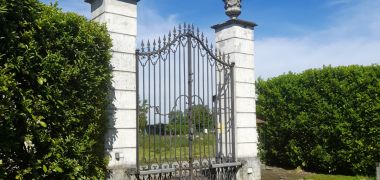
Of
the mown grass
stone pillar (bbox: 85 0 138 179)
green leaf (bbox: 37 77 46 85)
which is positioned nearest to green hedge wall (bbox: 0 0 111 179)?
green leaf (bbox: 37 77 46 85)

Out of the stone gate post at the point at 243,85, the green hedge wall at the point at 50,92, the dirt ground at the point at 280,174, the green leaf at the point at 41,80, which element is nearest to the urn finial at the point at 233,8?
the stone gate post at the point at 243,85

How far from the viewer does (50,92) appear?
185 inches

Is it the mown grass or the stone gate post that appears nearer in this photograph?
the mown grass

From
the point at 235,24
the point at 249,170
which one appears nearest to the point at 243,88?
the point at 235,24

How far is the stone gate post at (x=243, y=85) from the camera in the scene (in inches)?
305

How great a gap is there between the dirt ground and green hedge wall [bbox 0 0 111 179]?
591 centimetres

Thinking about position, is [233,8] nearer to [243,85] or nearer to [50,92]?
[243,85]

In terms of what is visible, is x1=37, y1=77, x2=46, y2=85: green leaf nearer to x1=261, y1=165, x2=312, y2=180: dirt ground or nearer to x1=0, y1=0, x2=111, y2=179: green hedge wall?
x1=0, y1=0, x2=111, y2=179: green hedge wall

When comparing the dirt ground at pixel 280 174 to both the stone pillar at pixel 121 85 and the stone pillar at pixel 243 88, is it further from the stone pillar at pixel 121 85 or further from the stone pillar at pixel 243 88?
the stone pillar at pixel 121 85

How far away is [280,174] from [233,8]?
5392mm

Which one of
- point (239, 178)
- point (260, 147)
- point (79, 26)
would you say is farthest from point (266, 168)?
point (79, 26)

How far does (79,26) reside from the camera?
5176mm

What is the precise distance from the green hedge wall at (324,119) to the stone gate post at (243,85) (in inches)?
150

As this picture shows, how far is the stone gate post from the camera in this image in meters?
7.76
